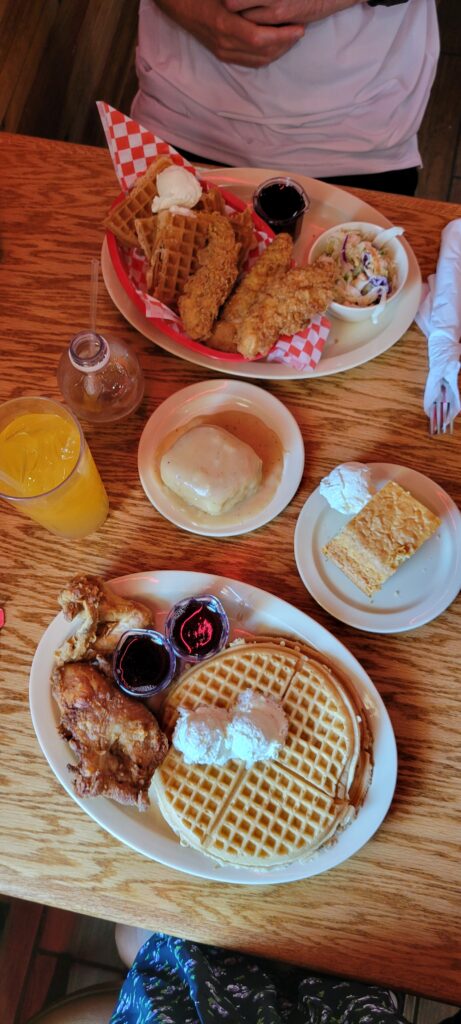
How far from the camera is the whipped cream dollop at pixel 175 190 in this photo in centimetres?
158

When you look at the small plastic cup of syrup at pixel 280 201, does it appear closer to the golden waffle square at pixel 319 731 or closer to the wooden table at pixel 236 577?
the wooden table at pixel 236 577

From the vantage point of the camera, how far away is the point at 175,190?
1573 millimetres

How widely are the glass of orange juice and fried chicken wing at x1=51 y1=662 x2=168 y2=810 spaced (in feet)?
1.06

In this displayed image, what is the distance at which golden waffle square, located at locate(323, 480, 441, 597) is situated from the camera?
4.68 ft

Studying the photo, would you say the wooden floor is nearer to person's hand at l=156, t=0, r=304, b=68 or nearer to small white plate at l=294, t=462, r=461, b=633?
small white plate at l=294, t=462, r=461, b=633

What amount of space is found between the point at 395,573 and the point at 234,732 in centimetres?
46

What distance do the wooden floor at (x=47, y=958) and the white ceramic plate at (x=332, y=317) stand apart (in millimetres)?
1883

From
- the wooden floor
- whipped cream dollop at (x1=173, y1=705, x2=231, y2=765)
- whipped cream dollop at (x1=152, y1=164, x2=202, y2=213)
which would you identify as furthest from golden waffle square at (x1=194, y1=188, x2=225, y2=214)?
the wooden floor

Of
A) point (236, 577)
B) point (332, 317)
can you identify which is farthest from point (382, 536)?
A: point (332, 317)

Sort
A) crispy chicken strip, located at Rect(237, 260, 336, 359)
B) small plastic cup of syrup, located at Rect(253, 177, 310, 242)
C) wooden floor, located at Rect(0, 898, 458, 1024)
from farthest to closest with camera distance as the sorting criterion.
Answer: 1. wooden floor, located at Rect(0, 898, 458, 1024)
2. small plastic cup of syrup, located at Rect(253, 177, 310, 242)
3. crispy chicken strip, located at Rect(237, 260, 336, 359)

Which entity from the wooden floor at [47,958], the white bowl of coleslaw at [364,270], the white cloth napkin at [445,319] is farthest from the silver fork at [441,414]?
the wooden floor at [47,958]

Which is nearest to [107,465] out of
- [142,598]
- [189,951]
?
[142,598]

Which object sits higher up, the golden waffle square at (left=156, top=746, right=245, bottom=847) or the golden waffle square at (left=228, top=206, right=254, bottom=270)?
the golden waffle square at (left=228, top=206, right=254, bottom=270)

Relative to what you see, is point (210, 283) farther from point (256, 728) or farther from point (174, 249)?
point (256, 728)
